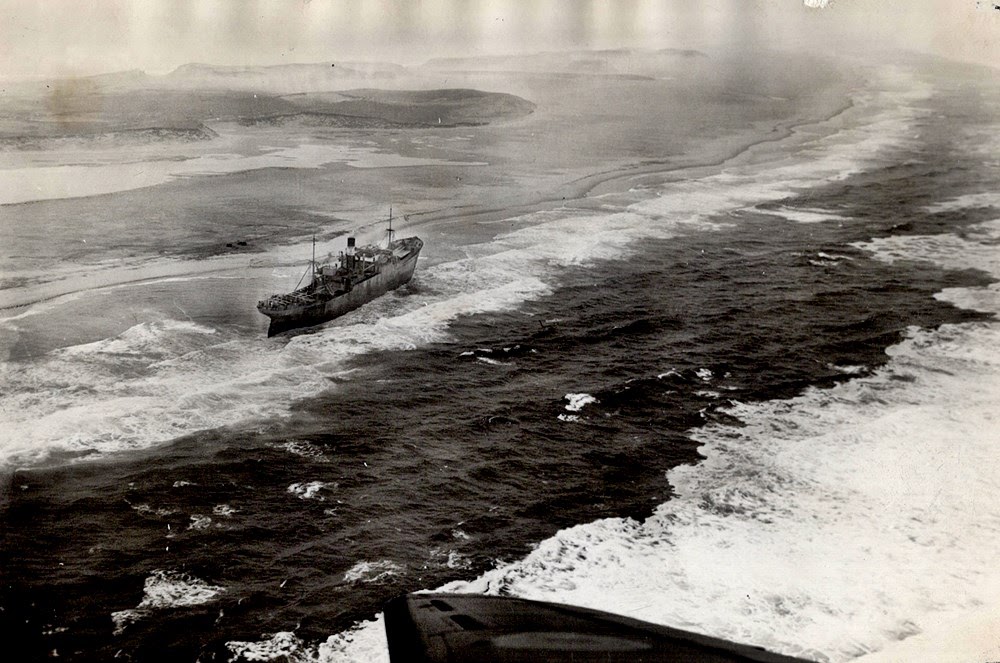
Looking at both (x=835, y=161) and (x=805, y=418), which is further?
(x=835, y=161)

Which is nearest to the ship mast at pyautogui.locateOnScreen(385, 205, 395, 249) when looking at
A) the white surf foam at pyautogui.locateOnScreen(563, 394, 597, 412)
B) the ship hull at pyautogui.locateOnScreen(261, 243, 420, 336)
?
the ship hull at pyautogui.locateOnScreen(261, 243, 420, 336)

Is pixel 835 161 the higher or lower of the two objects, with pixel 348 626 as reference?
higher

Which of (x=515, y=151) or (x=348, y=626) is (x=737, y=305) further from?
(x=515, y=151)

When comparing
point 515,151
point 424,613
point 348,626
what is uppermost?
point 515,151

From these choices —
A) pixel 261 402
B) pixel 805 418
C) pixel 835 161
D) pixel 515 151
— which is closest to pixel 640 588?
pixel 805 418

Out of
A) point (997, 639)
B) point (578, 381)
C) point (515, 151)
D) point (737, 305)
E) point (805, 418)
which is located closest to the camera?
point (997, 639)

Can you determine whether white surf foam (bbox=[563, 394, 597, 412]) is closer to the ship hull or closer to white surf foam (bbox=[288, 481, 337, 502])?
white surf foam (bbox=[288, 481, 337, 502])

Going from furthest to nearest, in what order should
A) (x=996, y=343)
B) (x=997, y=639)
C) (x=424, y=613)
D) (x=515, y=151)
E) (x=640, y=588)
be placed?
(x=515, y=151) < (x=996, y=343) < (x=640, y=588) < (x=997, y=639) < (x=424, y=613)

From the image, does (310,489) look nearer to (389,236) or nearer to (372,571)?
(372,571)
